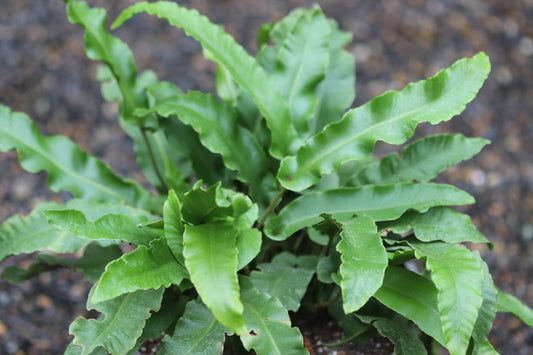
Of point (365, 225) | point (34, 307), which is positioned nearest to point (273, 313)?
point (365, 225)

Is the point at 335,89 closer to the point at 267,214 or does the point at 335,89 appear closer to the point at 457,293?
the point at 267,214

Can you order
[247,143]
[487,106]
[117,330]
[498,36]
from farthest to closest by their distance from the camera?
1. [498,36]
2. [487,106]
3. [247,143]
4. [117,330]

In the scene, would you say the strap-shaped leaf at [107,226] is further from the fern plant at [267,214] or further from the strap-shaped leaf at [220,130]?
the strap-shaped leaf at [220,130]

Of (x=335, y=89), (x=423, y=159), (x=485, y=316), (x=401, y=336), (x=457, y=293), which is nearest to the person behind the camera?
(x=457, y=293)

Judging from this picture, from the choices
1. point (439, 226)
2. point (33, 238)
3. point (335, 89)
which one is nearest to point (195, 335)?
point (33, 238)

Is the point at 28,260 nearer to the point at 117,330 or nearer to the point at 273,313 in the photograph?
the point at 117,330

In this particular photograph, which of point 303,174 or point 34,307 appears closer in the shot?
point 303,174
